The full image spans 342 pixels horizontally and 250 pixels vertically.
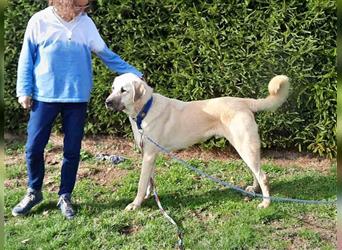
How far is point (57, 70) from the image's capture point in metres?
4.42

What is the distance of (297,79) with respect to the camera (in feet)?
19.0

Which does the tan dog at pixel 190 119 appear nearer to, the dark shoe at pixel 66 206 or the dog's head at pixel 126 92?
the dog's head at pixel 126 92

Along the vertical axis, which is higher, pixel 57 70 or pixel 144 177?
pixel 57 70

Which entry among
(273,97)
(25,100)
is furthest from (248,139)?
(25,100)

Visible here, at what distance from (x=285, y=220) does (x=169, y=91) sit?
241cm

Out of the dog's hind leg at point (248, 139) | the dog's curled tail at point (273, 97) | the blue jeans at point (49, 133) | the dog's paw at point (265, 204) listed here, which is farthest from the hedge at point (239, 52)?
the blue jeans at point (49, 133)

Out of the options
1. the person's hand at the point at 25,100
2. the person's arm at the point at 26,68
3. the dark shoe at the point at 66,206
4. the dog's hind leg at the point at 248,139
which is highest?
the person's arm at the point at 26,68

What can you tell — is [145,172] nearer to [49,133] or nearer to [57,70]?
[49,133]

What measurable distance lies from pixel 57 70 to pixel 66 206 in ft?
4.42

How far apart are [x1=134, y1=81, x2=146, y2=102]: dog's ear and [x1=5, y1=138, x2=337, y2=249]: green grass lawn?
114 centimetres

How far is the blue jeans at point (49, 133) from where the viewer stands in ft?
14.8

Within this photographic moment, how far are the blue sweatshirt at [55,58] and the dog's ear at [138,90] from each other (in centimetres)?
47

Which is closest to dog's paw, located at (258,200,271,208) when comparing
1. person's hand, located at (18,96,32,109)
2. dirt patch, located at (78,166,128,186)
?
dirt patch, located at (78,166,128,186)

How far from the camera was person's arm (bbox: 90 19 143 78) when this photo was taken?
457cm
